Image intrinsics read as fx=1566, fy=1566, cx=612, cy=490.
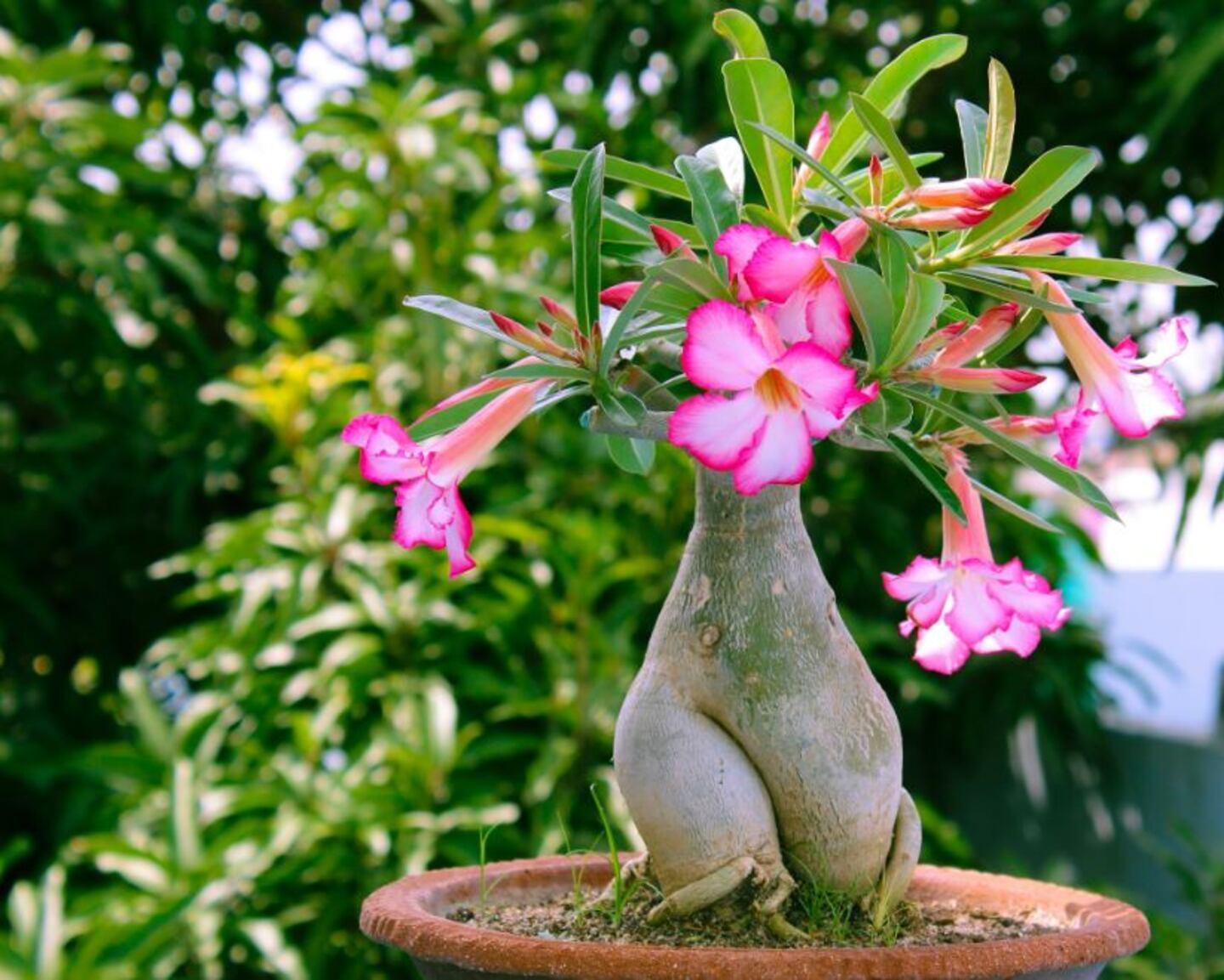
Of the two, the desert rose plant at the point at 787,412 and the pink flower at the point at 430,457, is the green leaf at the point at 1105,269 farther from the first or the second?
the pink flower at the point at 430,457

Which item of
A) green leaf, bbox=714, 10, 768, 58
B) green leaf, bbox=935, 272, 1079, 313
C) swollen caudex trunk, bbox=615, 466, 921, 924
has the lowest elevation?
swollen caudex trunk, bbox=615, 466, 921, 924

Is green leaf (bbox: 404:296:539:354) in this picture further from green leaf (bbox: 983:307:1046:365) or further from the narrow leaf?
green leaf (bbox: 983:307:1046:365)

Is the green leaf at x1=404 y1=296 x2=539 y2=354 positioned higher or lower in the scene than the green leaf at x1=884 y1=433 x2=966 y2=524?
higher

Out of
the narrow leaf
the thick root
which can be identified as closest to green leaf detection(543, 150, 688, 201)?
the narrow leaf

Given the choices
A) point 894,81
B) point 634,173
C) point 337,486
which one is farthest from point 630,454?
point 337,486

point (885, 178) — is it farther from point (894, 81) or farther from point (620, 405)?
point (620, 405)

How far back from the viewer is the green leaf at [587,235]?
2.67 feet

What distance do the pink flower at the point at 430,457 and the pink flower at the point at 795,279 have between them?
0.47ft

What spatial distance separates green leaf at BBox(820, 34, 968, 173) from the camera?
893 mm

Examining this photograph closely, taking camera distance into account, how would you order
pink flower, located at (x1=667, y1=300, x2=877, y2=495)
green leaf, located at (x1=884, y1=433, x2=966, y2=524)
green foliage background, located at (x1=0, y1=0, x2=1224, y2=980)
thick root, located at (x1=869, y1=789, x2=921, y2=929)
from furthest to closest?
green foliage background, located at (x1=0, y1=0, x2=1224, y2=980) < thick root, located at (x1=869, y1=789, x2=921, y2=929) < green leaf, located at (x1=884, y1=433, x2=966, y2=524) < pink flower, located at (x1=667, y1=300, x2=877, y2=495)

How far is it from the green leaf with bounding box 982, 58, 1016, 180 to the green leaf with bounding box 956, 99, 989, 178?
0.04 meters

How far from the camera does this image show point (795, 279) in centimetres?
74

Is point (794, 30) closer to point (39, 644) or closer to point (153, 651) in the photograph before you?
point (153, 651)

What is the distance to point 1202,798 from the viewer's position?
299 cm
